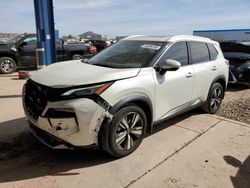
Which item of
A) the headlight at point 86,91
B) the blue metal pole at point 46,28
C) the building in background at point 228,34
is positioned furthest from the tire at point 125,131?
the building in background at point 228,34

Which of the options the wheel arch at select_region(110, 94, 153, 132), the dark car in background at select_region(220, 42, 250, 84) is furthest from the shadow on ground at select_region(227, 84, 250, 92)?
the wheel arch at select_region(110, 94, 153, 132)

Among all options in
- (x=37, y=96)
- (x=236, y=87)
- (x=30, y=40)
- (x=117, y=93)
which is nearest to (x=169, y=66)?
(x=117, y=93)

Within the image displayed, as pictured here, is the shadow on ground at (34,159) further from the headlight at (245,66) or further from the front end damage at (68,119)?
the headlight at (245,66)

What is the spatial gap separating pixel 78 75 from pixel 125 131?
38.7 inches

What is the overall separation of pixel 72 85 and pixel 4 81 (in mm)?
7049

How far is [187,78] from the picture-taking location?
172 inches

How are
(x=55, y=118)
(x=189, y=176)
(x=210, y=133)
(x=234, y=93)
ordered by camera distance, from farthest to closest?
(x=234, y=93), (x=210, y=133), (x=189, y=176), (x=55, y=118)

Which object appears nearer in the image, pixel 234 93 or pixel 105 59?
pixel 105 59

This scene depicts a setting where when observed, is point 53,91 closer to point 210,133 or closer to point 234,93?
point 210,133

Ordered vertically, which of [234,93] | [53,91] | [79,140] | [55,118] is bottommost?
[234,93]

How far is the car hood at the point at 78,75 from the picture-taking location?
3049 mm

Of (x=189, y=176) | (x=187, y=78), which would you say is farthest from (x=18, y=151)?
(x=187, y=78)

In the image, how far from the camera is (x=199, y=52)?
194 inches

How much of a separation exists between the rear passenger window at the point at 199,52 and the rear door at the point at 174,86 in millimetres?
235
